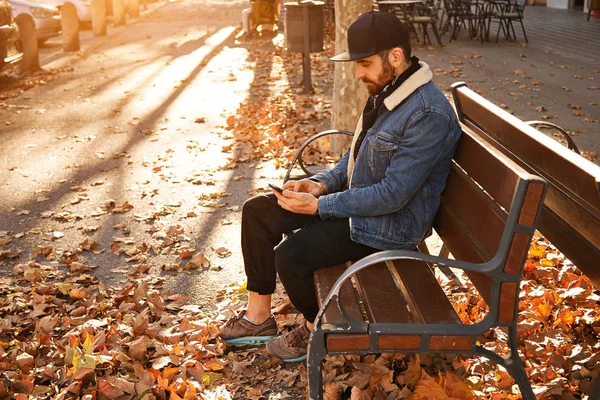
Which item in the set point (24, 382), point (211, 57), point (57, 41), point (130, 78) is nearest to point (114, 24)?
point (57, 41)

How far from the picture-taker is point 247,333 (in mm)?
3660

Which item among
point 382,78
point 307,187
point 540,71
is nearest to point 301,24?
point 540,71

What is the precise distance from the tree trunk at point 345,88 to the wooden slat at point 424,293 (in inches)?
169

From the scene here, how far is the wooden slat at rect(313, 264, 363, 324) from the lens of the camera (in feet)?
8.90

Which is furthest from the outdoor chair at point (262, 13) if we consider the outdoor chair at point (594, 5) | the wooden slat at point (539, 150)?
the wooden slat at point (539, 150)

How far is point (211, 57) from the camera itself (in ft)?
52.0

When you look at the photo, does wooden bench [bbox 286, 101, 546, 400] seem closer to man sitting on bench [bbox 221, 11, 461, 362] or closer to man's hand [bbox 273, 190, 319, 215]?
man sitting on bench [bbox 221, 11, 461, 362]

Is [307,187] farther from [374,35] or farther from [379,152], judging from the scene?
[374,35]

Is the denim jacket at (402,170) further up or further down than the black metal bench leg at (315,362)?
further up

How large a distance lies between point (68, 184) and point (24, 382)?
149 inches

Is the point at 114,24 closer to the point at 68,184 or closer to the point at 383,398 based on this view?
the point at 68,184

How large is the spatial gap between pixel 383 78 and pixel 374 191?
549 mm

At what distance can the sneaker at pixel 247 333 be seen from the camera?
12.0 ft

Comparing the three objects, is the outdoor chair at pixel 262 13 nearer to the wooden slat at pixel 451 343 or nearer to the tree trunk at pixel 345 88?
the tree trunk at pixel 345 88
